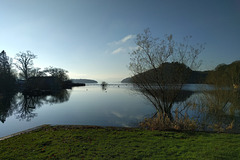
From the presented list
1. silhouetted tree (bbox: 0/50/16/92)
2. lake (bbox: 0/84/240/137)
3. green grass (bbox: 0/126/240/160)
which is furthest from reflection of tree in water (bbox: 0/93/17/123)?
silhouetted tree (bbox: 0/50/16/92)

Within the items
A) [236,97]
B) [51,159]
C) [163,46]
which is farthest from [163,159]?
[236,97]

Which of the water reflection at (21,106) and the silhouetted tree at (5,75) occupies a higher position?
the silhouetted tree at (5,75)

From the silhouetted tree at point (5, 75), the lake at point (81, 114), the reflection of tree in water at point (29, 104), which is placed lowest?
the lake at point (81, 114)

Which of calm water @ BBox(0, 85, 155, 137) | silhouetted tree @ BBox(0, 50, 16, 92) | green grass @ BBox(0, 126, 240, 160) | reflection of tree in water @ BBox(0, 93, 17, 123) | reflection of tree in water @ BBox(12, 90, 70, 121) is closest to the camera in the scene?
green grass @ BBox(0, 126, 240, 160)

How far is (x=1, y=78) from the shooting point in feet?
118

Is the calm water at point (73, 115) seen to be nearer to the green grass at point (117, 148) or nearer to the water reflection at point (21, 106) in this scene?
the water reflection at point (21, 106)

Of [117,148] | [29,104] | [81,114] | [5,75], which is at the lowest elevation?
[81,114]

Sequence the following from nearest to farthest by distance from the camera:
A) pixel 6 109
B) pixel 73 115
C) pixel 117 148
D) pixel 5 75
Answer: pixel 117 148
pixel 73 115
pixel 6 109
pixel 5 75

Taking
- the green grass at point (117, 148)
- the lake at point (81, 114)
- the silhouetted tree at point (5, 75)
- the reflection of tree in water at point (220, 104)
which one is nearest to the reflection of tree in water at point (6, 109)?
the lake at point (81, 114)

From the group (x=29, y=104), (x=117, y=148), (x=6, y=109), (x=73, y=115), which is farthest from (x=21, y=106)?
(x=117, y=148)

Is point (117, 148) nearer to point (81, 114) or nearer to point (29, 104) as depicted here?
point (81, 114)

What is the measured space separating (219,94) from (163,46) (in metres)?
7.94

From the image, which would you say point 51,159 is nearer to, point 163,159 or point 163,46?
point 163,159

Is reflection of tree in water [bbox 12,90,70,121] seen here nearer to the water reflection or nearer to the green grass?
the water reflection
